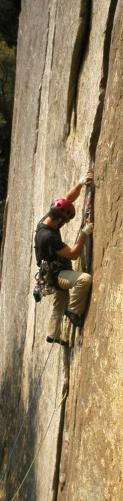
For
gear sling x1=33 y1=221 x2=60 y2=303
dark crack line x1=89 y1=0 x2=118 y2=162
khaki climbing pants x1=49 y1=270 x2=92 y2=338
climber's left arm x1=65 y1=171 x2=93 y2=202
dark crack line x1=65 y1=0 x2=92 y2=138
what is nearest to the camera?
dark crack line x1=89 y1=0 x2=118 y2=162

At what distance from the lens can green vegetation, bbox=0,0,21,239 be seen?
759 inches

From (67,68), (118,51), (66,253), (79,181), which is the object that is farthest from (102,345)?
(67,68)

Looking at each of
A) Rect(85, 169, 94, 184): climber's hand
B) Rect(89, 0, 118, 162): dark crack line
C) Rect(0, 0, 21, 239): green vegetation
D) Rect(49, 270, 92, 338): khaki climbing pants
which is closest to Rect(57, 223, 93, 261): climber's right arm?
Rect(49, 270, 92, 338): khaki climbing pants

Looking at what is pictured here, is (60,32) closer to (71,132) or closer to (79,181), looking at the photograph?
(71,132)

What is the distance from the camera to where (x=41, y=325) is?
9.81 m

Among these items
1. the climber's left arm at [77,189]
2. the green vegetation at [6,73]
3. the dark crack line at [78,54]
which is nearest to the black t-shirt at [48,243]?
the climber's left arm at [77,189]

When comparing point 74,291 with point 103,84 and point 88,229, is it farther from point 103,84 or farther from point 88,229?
point 103,84

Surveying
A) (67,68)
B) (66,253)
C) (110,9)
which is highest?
(110,9)

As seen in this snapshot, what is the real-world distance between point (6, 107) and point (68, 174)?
1168 cm

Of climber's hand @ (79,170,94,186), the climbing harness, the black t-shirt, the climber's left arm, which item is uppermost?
climber's hand @ (79,170,94,186)

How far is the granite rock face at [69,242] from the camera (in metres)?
6.36

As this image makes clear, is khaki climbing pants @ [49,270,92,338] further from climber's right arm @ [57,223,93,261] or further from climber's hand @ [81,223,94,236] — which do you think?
climber's hand @ [81,223,94,236]

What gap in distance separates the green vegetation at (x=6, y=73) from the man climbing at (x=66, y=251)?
1204cm

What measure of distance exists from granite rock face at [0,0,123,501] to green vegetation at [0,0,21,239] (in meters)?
5.78
